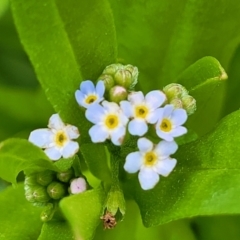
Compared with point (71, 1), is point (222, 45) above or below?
above

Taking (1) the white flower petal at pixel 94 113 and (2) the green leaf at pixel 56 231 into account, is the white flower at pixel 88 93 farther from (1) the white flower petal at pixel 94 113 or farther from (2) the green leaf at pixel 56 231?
(2) the green leaf at pixel 56 231

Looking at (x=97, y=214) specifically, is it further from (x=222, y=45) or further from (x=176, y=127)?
(x=222, y=45)

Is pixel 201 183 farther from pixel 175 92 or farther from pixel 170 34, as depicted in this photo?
pixel 170 34

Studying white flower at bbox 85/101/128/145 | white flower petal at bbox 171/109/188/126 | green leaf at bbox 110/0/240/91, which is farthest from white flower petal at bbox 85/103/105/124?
green leaf at bbox 110/0/240/91

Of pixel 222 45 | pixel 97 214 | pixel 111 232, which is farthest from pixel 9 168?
pixel 222 45

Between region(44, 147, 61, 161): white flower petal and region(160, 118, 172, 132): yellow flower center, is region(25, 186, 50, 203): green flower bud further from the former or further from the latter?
region(160, 118, 172, 132): yellow flower center
